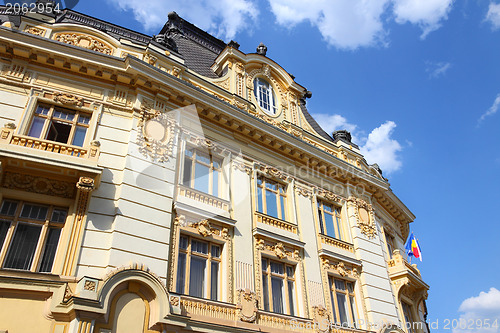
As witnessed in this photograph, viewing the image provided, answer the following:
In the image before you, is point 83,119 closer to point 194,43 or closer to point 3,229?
point 3,229

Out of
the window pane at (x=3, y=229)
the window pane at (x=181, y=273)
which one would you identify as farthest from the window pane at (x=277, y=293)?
the window pane at (x=3, y=229)

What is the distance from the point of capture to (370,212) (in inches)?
843

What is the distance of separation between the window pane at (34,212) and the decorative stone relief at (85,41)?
6.62m

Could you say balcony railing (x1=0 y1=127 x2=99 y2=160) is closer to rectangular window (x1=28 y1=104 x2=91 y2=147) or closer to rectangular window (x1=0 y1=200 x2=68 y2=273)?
rectangular window (x1=28 y1=104 x2=91 y2=147)

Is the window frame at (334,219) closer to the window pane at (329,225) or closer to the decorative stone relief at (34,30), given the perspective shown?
the window pane at (329,225)

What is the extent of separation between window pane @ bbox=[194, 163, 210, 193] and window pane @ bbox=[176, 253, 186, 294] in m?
2.92

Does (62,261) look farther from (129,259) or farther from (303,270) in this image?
(303,270)

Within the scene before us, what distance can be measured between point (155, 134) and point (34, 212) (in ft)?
15.9

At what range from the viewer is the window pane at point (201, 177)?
620 inches

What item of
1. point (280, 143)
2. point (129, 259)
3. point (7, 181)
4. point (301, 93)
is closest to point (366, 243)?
point (280, 143)

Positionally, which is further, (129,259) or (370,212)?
(370,212)

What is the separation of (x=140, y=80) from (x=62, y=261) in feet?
23.5

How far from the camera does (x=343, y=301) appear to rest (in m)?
17.4

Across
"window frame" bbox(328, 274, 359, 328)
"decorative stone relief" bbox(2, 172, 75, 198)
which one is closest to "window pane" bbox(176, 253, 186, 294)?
"decorative stone relief" bbox(2, 172, 75, 198)
